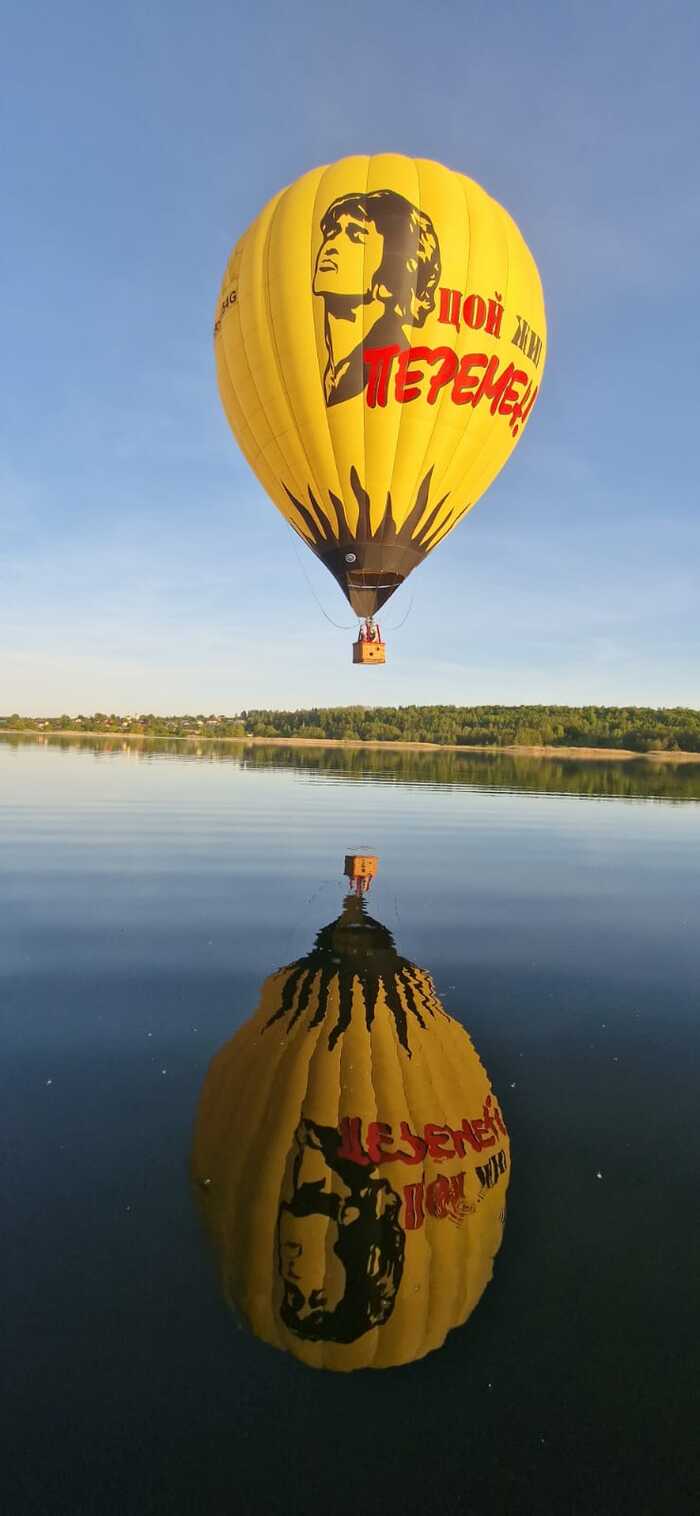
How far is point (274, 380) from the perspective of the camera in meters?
17.6

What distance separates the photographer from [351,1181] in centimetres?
541

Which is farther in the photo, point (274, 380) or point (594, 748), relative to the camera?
point (594, 748)

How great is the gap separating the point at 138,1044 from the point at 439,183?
63.3 ft

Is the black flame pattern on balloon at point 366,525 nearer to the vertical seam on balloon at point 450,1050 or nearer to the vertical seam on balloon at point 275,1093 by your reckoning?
the vertical seam on balloon at point 275,1093

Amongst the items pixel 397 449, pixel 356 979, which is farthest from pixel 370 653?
pixel 356 979

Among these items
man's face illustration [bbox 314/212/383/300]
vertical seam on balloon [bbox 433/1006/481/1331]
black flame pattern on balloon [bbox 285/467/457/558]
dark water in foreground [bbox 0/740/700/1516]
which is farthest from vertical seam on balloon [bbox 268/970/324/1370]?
man's face illustration [bbox 314/212/383/300]

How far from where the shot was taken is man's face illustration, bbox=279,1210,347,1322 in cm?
451

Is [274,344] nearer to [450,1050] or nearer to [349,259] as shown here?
[349,259]

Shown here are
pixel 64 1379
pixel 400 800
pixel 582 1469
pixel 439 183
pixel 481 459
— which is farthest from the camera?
pixel 400 800

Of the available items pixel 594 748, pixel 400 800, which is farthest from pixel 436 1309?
pixel 594 748

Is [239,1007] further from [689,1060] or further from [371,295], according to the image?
[371,295]

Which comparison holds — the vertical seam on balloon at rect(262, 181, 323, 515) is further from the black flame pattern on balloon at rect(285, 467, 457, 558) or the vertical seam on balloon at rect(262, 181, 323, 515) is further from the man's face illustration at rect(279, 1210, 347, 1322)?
the man's face illustration at rect(279, 1210, 347, 1322)

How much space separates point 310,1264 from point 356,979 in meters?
5.46

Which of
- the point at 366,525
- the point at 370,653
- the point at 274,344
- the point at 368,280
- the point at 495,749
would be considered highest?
the point at 368,280
